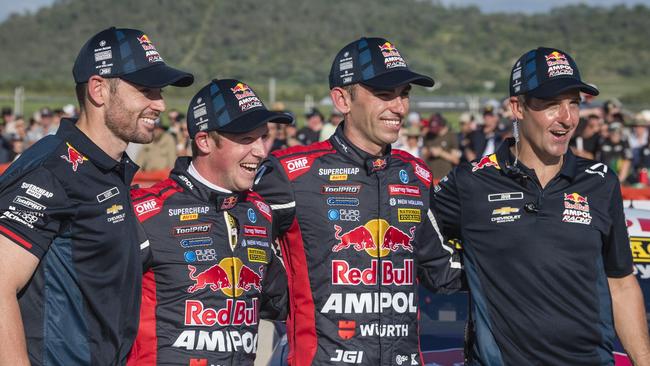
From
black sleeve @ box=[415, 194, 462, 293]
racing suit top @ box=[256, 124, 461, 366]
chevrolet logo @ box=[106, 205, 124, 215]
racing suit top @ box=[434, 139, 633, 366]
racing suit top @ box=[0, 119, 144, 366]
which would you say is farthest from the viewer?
black sleeve @ box=[415, 194, 462, 293]

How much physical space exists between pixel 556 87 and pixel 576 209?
57 cm

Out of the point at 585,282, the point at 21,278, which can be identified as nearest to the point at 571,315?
the point at 585,282

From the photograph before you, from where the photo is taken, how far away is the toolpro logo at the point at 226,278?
Result: 448 centimetres

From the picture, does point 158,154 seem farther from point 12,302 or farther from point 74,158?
point 12,302

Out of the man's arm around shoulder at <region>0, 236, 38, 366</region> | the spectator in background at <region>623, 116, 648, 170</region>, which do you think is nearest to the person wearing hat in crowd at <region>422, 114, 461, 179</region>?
the spectator in background at <region>623, 116, 648, 170</region>

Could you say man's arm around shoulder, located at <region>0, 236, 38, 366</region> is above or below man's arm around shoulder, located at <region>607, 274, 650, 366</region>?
above

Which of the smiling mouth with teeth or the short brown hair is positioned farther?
the smiling mouth with teeth

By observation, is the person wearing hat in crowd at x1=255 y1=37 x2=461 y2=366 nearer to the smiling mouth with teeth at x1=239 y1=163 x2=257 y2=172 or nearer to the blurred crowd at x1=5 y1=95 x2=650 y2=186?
the smiling mouth with teeth at x1=239 y1=163 x2=257 y2=172

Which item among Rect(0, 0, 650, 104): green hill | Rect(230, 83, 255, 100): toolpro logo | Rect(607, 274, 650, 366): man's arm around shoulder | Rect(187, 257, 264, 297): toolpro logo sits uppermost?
Rect(0, 0, 650, 104): green hill

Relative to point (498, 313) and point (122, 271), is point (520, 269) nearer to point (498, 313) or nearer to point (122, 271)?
point (498, 313)

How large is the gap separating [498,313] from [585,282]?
0.42 metres

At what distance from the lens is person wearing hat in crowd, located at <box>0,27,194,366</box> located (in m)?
3.51

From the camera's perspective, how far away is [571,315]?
4.55 meters

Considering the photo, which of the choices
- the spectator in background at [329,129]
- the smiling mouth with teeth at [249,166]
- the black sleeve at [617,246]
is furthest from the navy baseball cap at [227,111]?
the spectator in background at [329,129]
